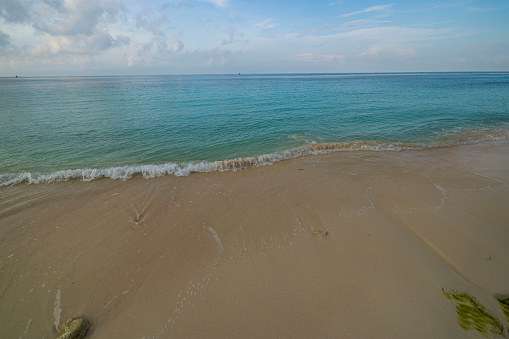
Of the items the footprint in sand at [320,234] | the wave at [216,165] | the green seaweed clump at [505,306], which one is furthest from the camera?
the wave at [216,165]

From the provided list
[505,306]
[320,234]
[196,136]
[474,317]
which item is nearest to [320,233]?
[320,234]

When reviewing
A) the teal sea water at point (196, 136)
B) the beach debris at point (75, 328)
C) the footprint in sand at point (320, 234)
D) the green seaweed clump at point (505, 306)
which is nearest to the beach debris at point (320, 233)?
the footprint in sand at point (320, 234)

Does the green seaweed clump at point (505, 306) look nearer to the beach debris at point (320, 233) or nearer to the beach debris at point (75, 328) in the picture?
the beach debris at point (320, 233)

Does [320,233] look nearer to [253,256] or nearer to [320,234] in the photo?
[320,234]

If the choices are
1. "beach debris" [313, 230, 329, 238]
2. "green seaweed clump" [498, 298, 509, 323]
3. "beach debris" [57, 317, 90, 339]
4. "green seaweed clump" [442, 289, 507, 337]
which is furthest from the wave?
"green seaweed clump" [498, 298, 509, 323]

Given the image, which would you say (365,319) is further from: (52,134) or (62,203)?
(52,134)

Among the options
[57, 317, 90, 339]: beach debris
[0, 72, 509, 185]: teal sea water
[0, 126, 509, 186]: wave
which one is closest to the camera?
[57, 317, 90, 339]: beach debris

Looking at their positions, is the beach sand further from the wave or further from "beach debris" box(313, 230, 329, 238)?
the wave
